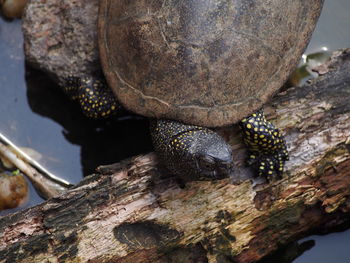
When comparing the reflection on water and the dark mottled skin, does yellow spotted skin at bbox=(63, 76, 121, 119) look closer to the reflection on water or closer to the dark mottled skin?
the reflection on water

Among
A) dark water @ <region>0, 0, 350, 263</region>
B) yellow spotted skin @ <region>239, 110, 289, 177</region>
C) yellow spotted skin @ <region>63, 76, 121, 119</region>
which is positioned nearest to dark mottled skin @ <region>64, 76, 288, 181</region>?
yellow spotted skin @ <region>239, 110, 289, 177</region>

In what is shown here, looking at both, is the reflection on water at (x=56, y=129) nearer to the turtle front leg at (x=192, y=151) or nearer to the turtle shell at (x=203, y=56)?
the turtle shell at (x=203, y=56)

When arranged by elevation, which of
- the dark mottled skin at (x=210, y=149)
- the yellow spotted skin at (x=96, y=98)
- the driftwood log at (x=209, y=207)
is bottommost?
the driftwood log at (x=209, y=207)

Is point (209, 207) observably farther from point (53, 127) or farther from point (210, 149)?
point (53, 127)

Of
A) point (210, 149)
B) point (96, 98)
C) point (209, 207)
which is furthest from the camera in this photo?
point (96, 98)

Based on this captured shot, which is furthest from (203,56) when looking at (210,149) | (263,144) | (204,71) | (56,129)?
(56,129)

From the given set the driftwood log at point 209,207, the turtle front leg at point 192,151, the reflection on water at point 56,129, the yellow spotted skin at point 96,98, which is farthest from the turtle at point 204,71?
the reflection on water at point 56,129
